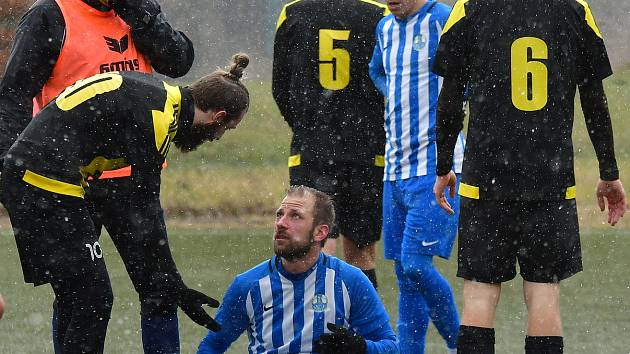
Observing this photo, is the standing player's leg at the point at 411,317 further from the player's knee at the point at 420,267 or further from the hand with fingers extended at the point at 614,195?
the hand with fingers extended at the point at 614,195

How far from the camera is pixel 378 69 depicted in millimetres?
6941

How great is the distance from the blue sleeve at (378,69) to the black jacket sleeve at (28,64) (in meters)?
1.81

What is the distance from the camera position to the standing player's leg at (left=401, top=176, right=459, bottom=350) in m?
6.36

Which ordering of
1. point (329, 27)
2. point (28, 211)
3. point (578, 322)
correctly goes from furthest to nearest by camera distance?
point (578, 322) < point (329, 27) < point (28, 211)

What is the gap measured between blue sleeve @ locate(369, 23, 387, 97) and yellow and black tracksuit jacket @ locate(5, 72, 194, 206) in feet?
6.21

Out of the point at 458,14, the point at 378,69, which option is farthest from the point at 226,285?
the point at 458,14

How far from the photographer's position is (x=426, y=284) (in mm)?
6363

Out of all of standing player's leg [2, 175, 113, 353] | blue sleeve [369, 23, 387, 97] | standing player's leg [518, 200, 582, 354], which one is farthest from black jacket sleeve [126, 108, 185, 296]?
blue sleeve [369, 23, 387, 97]

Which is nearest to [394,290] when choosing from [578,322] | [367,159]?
[578,322]

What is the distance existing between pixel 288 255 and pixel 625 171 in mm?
11765

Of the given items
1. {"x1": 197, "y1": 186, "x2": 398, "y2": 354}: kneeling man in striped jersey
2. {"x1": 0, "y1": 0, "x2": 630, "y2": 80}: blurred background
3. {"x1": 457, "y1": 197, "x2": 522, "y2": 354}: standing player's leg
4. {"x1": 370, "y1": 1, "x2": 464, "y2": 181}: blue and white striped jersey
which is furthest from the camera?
{"x1": 0, "y1": 0, "x2": 630, "y2": 80}: blurred background

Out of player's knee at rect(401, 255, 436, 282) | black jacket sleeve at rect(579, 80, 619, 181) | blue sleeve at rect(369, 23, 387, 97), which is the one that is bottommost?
player's knee at rect(401, 255, 436, 282)

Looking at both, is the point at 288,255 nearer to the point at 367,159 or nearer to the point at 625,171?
the point at 367,159

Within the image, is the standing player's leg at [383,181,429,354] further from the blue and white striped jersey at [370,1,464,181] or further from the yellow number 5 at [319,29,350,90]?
the yellow number 5 at [319,29,350,90]
